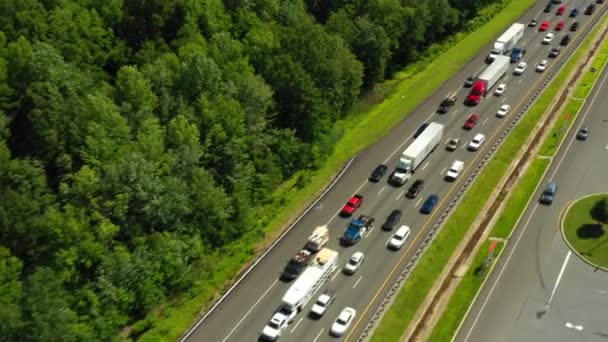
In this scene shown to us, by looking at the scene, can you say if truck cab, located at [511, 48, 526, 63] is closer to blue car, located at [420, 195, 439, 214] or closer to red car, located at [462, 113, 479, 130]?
red car, located at [462, 113, 479, 130]

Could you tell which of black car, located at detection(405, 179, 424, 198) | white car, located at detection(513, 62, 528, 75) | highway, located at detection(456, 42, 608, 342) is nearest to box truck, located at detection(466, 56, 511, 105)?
white car, located at detection(513, 62, 528, 75)

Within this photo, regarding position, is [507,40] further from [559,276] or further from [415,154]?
[559,276]

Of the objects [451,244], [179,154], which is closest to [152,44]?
[179,154]

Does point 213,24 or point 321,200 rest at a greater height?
point 213,24

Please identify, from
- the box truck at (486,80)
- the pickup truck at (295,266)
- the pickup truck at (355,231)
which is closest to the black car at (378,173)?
the pickup truck at (355,231)

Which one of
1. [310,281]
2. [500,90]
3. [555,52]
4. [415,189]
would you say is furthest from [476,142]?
Answer: [555,52]

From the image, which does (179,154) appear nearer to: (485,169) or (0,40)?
(0,40)

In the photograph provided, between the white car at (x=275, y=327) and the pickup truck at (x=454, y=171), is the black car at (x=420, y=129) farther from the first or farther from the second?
the white car at (x=275, y=327)
